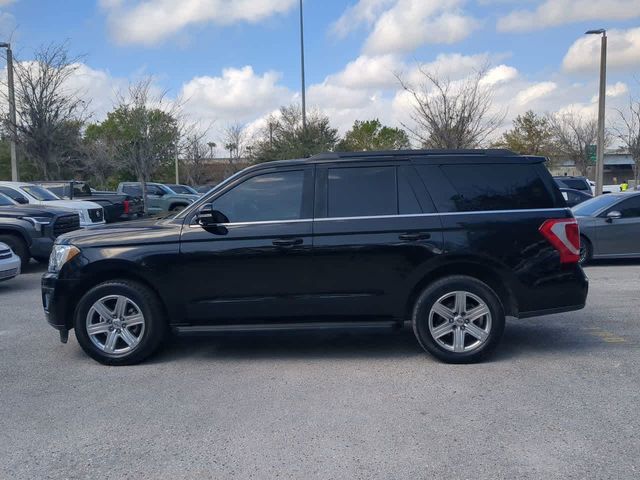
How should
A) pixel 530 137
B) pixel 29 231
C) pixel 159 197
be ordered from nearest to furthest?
pixel 29 231
pixel 159 197
pixel 530 137

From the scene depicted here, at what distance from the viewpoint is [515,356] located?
6.22m

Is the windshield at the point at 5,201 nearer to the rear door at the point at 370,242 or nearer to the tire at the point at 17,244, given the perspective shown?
the tire at the point at 17,244

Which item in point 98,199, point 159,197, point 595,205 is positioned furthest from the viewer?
point 159,197

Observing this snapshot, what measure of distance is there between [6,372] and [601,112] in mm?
19593

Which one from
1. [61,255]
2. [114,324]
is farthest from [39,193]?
[114,324]

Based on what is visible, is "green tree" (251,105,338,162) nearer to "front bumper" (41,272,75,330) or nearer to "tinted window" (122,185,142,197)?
"tinted window" (122,185,142,197)

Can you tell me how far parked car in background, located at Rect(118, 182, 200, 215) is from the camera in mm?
25562

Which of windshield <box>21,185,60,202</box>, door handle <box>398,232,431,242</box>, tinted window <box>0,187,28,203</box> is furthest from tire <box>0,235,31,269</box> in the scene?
door handle <box>398,232,431,242</box>

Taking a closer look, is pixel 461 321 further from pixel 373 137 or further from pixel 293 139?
pixel 373 137

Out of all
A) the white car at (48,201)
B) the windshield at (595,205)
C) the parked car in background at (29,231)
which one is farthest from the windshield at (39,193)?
the windshield at (595,205)

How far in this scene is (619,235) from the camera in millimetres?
12211

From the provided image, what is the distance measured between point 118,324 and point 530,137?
4562 centimetres

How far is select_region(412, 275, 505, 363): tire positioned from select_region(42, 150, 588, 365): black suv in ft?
0.03

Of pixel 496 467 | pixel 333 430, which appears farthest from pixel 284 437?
pixel 496 467
